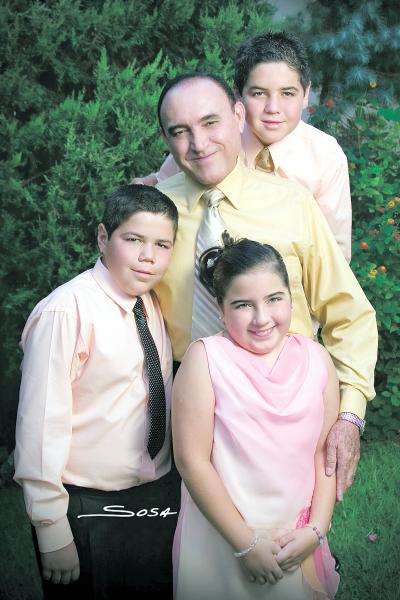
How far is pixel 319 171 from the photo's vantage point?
3541mm

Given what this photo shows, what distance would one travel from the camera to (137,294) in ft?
9.45

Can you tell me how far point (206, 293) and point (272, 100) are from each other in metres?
0.96

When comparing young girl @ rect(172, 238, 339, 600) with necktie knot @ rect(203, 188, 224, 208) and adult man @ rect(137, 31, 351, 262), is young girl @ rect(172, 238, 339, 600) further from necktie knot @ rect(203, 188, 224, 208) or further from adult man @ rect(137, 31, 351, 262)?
adult man @ rect(137, 31, 351, 262)

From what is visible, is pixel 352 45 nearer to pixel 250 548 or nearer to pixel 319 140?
pixel 319 140

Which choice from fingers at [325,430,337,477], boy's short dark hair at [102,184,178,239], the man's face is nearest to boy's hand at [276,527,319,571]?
fingers at [325,430,337,477]

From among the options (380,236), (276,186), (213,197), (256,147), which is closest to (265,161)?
(256,147)

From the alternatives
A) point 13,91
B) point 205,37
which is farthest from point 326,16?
point 13,91

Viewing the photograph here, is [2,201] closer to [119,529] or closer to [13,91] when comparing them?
[13,91]

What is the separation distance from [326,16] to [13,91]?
9.32 feet

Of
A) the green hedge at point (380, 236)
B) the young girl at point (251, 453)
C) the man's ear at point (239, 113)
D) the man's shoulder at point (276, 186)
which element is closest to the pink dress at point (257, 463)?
the young girl at point (251, 453)

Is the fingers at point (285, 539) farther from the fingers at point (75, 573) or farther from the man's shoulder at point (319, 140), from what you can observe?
the man's shoulder at point (319, 140)

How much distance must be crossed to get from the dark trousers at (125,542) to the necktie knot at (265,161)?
131cm

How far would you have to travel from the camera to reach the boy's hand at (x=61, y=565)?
2.76 meters

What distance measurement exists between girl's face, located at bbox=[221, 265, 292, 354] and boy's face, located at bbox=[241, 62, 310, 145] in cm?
103
